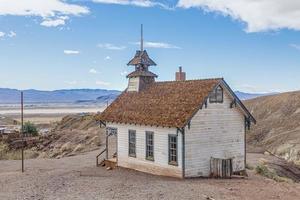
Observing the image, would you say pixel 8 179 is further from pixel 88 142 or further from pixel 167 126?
pixel 88 142

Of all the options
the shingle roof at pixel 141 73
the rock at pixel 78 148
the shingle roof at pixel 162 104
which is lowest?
the rock at pixel 78 148

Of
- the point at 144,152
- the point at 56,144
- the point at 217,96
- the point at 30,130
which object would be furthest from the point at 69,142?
the point at 217,96

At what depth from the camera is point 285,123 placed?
54.2m

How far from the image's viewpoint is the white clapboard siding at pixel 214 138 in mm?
24984

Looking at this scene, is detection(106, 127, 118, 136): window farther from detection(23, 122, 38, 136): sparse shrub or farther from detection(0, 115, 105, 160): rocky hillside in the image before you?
detection(23, 122, 38, 136): sparse shrub

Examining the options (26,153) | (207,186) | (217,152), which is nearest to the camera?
(207,186)

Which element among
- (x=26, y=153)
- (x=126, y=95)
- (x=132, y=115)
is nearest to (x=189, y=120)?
(x=132, y=115)

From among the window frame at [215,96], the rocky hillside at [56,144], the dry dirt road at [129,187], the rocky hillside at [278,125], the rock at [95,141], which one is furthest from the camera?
the rock at [95,141]

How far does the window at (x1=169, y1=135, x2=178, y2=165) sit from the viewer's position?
82.1ft

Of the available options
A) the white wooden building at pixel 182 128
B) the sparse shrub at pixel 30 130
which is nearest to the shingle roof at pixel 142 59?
the white wooden building at pixel 182 128

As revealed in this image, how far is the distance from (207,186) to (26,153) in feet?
98.0

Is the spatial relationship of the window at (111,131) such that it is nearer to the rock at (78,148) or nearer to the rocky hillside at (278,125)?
the rock at (78,148)

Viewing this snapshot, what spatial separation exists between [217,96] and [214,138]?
7.70ft

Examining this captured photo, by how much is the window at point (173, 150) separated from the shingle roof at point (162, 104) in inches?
31.4
